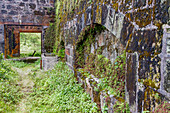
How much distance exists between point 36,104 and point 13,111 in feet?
1.65

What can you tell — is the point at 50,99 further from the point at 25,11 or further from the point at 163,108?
the point at 25,11

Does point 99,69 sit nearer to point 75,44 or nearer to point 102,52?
point 102,52

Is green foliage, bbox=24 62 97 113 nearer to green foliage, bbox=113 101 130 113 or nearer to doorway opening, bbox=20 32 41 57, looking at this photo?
green foliage, bbox=113 101 130 113

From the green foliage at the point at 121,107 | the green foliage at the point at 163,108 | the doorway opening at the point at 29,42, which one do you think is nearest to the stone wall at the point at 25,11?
the green foliage at the point at 121,107

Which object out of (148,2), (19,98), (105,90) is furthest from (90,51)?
(148,2)

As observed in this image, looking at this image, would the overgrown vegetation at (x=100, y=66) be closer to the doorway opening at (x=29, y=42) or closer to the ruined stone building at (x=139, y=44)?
the ruined stone building at (x=139, y=44)

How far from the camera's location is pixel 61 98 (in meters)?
3.64

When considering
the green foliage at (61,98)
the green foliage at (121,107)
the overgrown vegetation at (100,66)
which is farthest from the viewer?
the green foliage at (61,98)

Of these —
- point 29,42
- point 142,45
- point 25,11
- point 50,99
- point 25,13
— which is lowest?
point 50,99

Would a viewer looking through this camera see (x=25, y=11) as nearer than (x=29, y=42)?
Yes

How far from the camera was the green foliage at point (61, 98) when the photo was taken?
3121mm

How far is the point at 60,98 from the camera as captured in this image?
3635mm

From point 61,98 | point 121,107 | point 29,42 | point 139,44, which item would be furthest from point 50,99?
point 29,42

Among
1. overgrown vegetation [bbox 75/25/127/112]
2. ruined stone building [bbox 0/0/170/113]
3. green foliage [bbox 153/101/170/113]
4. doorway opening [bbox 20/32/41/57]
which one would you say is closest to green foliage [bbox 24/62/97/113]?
ruined stone building [bbox 0/0/170/113]
